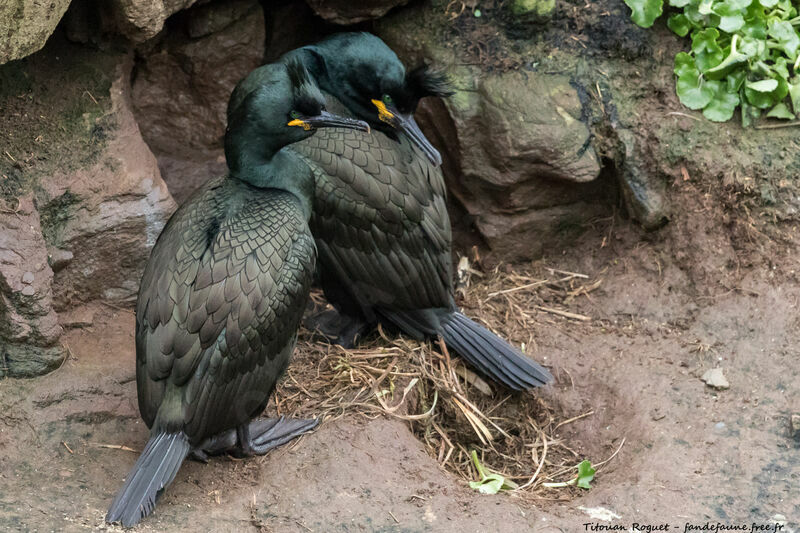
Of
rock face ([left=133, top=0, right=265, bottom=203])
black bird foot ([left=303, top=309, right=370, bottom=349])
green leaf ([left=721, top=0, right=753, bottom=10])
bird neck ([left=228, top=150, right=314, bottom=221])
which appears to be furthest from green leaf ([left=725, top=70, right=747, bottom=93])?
rock face ([left=133, top=0, right=265, bottom=203])

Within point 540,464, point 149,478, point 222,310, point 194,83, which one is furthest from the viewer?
point 194,83

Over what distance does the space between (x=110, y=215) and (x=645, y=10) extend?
9.79 ft

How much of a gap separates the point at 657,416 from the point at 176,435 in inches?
85.8

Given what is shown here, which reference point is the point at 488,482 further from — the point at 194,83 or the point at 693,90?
the point at 194,83

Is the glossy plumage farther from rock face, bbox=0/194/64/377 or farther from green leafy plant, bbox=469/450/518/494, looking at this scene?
green leafy plant, bbox=469/450/518/494

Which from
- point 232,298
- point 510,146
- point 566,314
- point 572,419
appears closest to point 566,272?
point 566,314

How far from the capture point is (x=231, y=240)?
3732mm

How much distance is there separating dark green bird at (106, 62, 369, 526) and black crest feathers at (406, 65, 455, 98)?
0.63 meters

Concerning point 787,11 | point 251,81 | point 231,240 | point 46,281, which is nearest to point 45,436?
point 46,281

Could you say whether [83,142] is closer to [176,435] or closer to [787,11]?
[176,435]

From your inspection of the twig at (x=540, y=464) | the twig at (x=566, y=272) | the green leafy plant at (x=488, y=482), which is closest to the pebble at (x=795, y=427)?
the twig at (x=540, y=464)

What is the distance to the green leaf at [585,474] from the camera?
13.7 ft

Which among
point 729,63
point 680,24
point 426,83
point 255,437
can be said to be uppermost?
point 426,83

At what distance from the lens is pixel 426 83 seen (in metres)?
4.53
